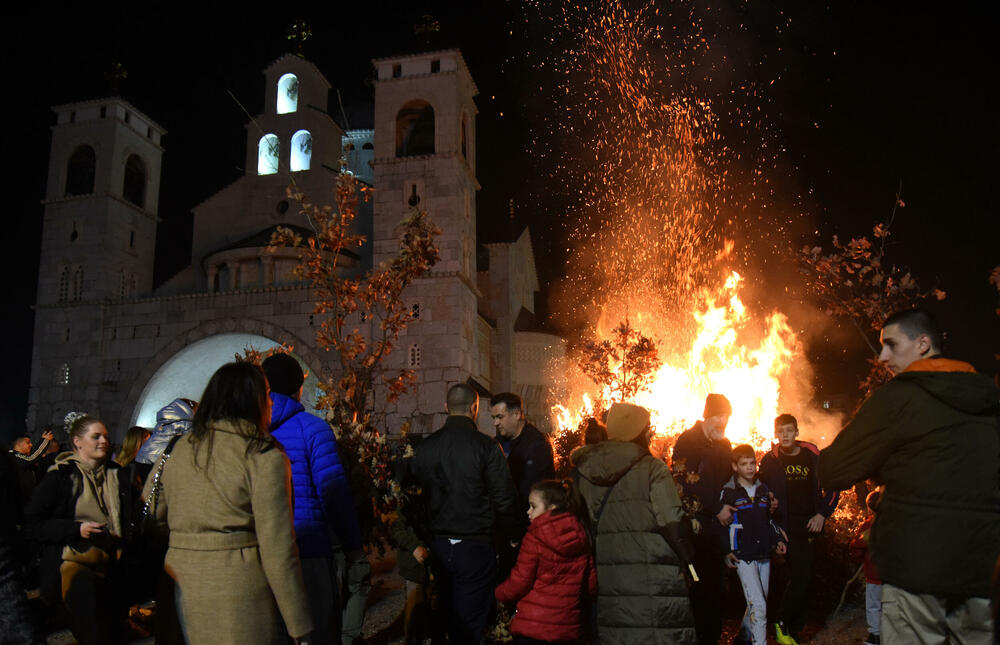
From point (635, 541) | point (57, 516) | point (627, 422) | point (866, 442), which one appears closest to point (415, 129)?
point (57, 516)

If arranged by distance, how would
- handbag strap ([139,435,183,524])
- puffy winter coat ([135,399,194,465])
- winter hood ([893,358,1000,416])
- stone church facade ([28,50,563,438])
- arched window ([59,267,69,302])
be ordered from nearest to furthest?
winter hood ([893,358,1000,416]), handbag strap ([139,435,183,524]), puffy winter coat ([135,399,194,465]), stone church facade ([28,50,563,438]), arched window ([59,267,69,302])

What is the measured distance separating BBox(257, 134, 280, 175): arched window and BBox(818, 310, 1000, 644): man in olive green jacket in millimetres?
33199

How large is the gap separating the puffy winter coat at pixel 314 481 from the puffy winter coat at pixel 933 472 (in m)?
2.46

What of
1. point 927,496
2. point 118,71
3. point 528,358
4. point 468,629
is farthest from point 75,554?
point 118,71

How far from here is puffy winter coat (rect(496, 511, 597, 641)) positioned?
4.19m

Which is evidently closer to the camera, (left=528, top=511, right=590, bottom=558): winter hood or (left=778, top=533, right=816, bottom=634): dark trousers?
(left=528, top=511, right=590, bottom=558): winter hood

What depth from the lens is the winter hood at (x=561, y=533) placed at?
423cm

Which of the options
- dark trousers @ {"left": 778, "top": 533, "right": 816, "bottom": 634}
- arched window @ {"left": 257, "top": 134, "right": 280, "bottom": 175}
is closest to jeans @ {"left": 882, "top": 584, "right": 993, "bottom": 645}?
dark trousers @ {"left": 778, "top": 533, "right": 816, "bottom": 634}

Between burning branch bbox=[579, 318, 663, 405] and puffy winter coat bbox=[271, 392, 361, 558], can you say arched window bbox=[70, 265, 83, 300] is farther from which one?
puffy winter coat bbox=[271, 392, 361, 558]

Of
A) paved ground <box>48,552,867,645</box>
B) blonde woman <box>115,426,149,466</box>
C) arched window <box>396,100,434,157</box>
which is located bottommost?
paved ground <box>48,552,867,645</box>

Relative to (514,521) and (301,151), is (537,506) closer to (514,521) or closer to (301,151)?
(514,521)

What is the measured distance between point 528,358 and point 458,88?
1309 centimetres

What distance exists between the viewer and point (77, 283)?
29.5 m

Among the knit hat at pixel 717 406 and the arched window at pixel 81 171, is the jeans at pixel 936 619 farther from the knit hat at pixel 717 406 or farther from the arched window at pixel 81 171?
the arched window at pixel 81 171
